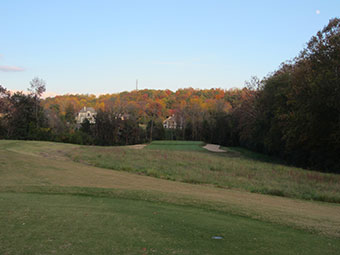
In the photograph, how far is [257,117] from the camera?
47062 mm

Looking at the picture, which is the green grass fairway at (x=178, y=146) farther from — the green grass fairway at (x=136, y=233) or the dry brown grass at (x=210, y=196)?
the green grass fairway at (x=136, y=233)

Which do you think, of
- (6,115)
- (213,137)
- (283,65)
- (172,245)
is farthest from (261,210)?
(213,137)

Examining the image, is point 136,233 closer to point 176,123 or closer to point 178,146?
point 178,146

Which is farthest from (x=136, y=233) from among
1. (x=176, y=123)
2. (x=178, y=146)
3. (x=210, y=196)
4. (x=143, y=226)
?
(x=176, y=123)

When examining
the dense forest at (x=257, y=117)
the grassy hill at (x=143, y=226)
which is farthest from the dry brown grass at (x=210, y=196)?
the dense forest at (x=257, y=117)

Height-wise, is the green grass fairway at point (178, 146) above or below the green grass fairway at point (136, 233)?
below

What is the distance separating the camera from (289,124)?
3316cm

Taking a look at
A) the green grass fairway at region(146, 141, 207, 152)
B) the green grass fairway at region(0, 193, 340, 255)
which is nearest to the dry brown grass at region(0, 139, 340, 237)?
the green grass fairway at region(0, 193, 340, 255)

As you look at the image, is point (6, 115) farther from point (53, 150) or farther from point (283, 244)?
point (283, 244)

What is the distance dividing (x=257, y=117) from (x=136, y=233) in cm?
4308

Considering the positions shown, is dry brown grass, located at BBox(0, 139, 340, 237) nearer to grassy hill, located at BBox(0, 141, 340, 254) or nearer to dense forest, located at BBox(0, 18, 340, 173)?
grassy hill, located at BBox(0, 141, 340, 254)

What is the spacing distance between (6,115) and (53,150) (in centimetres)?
2564

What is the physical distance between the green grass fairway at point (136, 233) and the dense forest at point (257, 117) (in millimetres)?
22039

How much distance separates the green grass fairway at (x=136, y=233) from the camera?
207 inches
